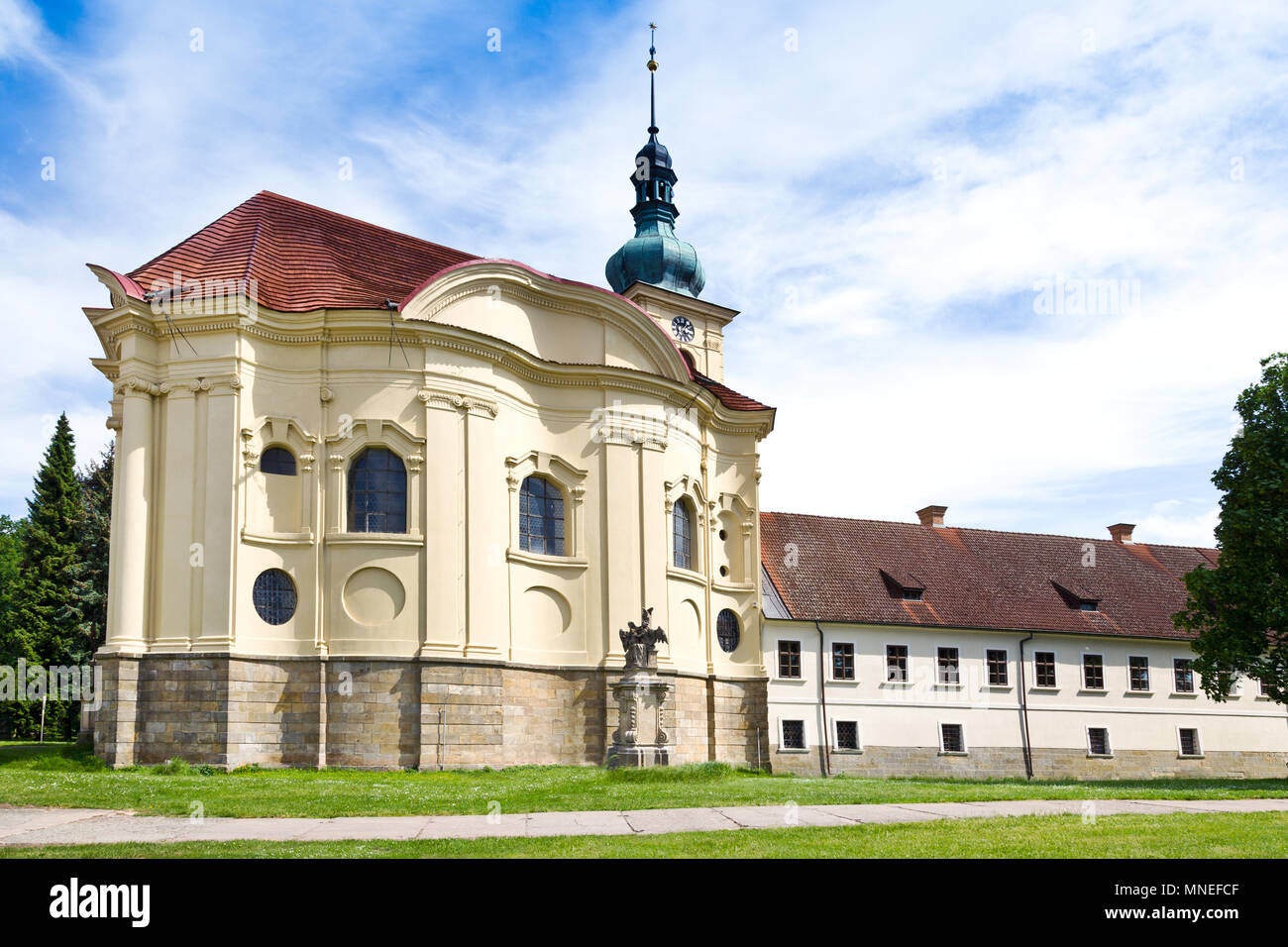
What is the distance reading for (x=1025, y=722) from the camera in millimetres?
38969

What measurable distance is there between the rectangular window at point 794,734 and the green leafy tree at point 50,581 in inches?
1051

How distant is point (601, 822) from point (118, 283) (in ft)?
66.9

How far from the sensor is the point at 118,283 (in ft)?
89.9

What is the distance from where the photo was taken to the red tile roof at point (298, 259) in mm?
29047

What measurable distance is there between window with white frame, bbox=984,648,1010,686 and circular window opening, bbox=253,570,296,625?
23.4 m

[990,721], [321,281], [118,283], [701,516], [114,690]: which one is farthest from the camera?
[990,721]

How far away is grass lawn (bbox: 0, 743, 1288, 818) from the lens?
15.7 meters

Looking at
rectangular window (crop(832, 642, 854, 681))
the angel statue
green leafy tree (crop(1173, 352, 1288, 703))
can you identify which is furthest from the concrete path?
rectangular window (crop(832, 642, 854, 681))

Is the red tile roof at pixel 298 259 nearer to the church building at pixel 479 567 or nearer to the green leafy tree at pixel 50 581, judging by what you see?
the church building at pixel 479 567

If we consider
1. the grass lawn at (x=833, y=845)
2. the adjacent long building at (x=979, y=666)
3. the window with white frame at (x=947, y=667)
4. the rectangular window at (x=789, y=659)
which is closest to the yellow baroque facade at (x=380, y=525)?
the rectangular window at (x=789, y=659)

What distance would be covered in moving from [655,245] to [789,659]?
61.0ft
